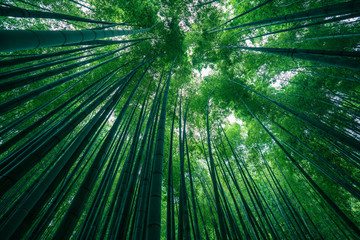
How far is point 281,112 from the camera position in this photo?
170 inches

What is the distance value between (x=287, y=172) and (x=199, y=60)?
15.7 feet

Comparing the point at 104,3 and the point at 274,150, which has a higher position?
the point at 104,3

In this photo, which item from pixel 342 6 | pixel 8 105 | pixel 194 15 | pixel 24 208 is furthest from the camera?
pixel 194 15

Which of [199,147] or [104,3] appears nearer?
[104,3]

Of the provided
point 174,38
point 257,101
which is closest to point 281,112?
point 257,101

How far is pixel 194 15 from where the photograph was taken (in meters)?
4.73

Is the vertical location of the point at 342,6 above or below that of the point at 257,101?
below

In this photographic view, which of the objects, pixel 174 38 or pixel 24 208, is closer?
pixel 24 208

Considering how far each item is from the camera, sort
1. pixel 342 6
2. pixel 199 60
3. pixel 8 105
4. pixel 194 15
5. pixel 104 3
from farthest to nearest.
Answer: pixel 199 60 < pixel 194 15 < pixel 104 3 < pixel 8 105 < pixel 342 6

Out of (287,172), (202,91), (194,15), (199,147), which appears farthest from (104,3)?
(287,172)

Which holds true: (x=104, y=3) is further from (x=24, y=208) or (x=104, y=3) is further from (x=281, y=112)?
(x=281, y=112)

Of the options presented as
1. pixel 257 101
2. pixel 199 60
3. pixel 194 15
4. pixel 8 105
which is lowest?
pixel 8 105

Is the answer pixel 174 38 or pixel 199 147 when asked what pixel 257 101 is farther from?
pixel 174 38

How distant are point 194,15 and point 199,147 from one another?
13.4 feet
